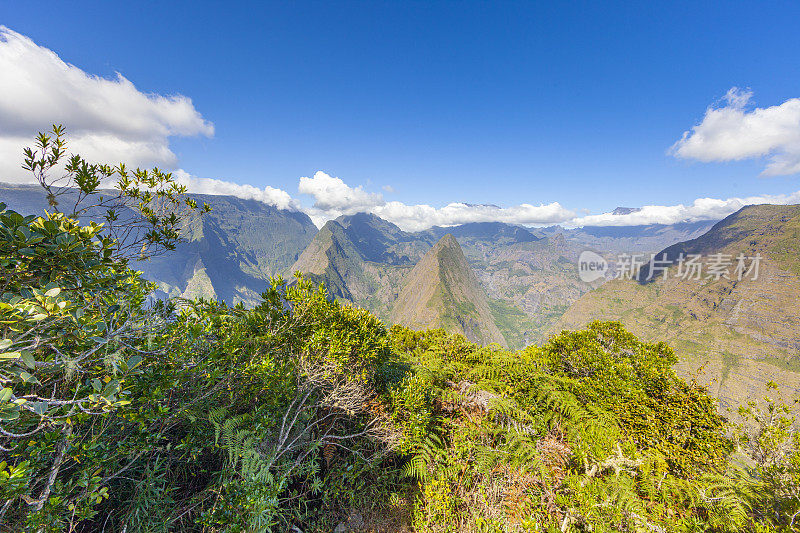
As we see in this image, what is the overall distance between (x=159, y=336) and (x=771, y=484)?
1124 cm

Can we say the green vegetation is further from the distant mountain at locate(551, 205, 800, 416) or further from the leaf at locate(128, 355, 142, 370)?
the distant mountain at locate(551, 205, 800, 416)

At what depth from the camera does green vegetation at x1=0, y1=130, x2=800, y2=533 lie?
2654mm

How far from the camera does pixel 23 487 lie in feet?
7.55

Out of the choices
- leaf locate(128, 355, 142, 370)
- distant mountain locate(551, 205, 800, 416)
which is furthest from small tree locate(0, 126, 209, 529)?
distant mountain locate(551, 205, 800, 416)

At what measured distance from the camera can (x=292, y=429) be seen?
5.16 m

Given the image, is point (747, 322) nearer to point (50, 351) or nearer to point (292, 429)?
point (292, 429)

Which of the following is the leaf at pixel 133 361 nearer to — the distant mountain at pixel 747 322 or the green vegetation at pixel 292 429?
the green vegetation at pixel 292 429

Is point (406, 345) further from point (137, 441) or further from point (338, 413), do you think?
point (137, 441)

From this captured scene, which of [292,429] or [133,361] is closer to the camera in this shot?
[133,361]

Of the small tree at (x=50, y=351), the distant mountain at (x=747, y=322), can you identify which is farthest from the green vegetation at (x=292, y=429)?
the distant mountain at (x=747, y=322)

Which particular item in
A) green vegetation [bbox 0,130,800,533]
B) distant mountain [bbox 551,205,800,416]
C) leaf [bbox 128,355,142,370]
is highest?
leaf [bbox 128,355,142,370]

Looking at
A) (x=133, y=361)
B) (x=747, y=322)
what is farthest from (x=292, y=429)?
(x=747, y=322)

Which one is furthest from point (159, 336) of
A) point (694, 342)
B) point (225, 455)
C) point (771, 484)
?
point (694, 342)

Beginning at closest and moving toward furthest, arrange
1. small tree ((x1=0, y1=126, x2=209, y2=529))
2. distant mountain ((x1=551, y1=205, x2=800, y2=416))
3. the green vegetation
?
small tree ((x1=0, y1=126, x2=209, y2=529)), the green vegetation, distant mountain ((x1=551, y1=205, x2=800, y2=416))
